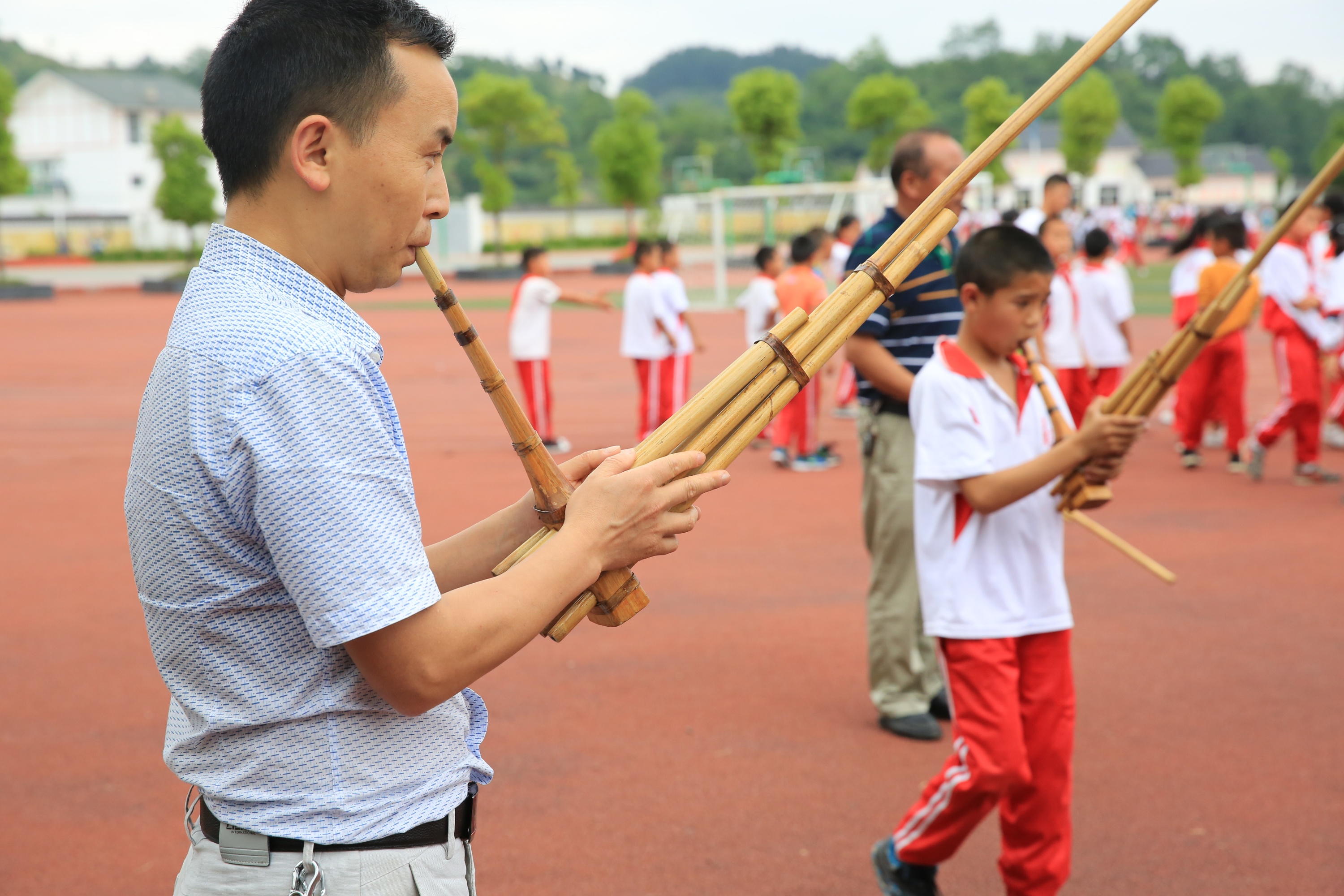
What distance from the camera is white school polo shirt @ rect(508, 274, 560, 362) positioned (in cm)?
1120

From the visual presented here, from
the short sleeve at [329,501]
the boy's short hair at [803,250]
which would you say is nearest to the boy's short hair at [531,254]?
the boy's short hair at [803,250]

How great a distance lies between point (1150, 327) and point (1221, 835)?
1793 cm

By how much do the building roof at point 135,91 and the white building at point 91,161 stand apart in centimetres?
7

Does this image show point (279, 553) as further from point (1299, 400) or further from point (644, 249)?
point (644, 249)

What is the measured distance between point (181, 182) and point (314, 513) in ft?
135

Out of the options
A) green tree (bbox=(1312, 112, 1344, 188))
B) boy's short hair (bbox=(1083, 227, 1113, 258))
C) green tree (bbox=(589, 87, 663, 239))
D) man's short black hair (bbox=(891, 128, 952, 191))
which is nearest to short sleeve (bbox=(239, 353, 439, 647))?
man's short black hair (bbox=(891, 128, 952, 191))

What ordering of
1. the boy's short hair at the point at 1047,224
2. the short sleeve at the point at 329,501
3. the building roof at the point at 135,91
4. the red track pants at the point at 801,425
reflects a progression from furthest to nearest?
the building roof at the point at 135,91
the red track pants at the point at 801,425
the boy's short hair at the point at 1047,224
the short sleeve at the point at 329,501

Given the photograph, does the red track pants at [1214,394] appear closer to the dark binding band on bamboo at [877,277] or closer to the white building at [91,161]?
the dark binding band on bamboo at [877,277]

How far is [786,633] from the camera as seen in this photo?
6176 mm

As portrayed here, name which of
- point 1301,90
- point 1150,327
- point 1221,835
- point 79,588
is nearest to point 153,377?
point 1221,835

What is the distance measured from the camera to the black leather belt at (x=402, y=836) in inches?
64.0

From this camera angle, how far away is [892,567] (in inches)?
193

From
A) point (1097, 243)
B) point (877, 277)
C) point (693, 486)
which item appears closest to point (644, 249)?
point (1097, 243)

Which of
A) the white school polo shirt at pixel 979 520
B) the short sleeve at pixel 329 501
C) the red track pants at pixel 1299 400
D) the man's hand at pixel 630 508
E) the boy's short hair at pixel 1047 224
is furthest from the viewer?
the red track pants at pixel 1299 400
